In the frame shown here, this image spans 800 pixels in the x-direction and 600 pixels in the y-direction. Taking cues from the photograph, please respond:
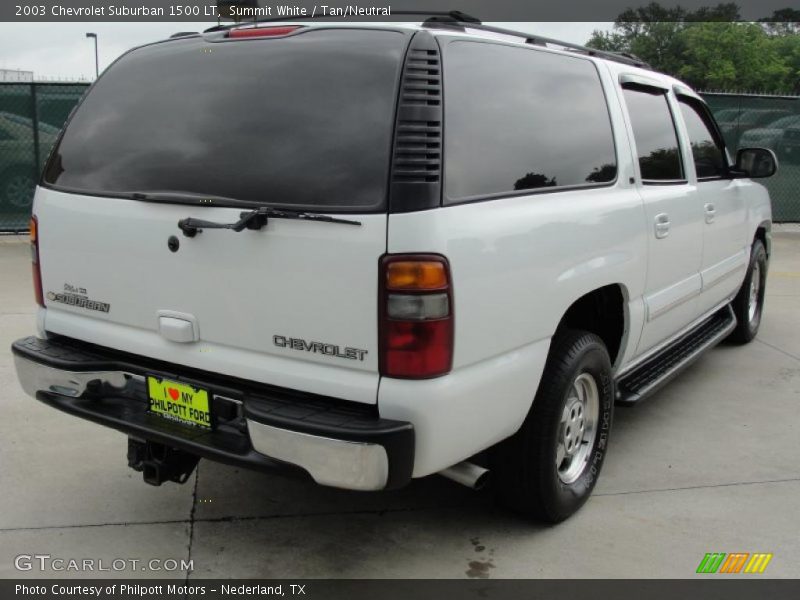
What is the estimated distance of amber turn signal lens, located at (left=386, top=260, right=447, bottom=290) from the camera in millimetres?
2547

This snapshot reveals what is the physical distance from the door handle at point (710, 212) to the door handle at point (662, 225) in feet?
2.32

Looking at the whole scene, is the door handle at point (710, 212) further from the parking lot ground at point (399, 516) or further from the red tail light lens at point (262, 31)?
the red tail light lens at point (262, 31)


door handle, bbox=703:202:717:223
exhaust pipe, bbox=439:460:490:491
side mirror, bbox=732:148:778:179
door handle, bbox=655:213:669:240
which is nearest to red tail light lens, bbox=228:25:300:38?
exhaust pipe, bbox=439:460:490:491

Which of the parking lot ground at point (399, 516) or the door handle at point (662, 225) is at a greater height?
the door handle at point (662, 225)

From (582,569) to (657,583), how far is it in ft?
0.91

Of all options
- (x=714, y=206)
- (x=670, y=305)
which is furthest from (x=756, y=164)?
(x=670, y=305)

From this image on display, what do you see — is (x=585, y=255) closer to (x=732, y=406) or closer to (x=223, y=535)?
(x=223, y=535)

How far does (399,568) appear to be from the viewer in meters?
3.16

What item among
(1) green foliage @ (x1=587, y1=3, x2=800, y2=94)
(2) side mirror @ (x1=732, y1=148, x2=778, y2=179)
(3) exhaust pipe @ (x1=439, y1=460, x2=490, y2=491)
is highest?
(1) green foliage @ (x1=587, y1=3, x2=800, y2=94)

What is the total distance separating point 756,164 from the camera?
5.37m

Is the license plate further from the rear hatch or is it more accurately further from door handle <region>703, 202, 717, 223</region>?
door handle <region>703, 202, 717, 223</region>

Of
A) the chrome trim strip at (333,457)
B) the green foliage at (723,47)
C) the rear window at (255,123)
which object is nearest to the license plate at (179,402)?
the chrome trim strip at (333,457)

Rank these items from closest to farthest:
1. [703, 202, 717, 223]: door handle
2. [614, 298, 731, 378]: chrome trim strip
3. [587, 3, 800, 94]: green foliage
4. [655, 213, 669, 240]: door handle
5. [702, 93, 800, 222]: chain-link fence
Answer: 1. [655, 213, 669, 240]: door handle
2. [614, 298, 731, 378]: chrome trim strip
3. [703, 202, 717, 223]: door handle
4. [702, 93, 800, 222]: chain-link fence
5. [587, 3, 800, 94]: green foliage

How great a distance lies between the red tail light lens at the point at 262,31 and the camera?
3049 mm
